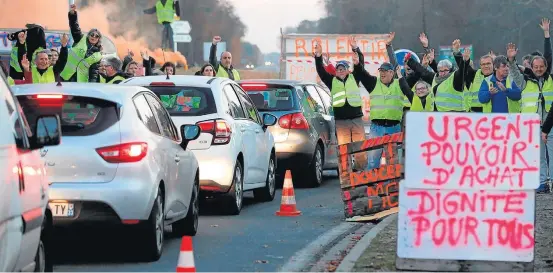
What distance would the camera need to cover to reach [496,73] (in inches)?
718

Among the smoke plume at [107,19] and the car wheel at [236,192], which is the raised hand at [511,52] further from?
the smoke plume at [107,19]

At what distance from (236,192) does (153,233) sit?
4.45 m

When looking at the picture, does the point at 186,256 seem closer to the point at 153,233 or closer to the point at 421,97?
the point at 153,233

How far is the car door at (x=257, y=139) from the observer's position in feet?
54.6

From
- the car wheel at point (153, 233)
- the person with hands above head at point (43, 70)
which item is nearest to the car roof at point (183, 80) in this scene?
the person with hands above head at point (43, 70)

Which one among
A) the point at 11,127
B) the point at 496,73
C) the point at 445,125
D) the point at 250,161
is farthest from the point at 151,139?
the point at 496,73

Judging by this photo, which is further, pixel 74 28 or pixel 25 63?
pixel 74 28

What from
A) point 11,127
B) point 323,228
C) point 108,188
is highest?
point 11,127

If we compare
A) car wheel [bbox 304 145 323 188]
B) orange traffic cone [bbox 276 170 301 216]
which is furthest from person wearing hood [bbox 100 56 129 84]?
orange traffic cone [bbox 276 170 301 216]

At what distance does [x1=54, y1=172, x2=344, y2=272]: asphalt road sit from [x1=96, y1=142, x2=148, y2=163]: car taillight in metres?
0.55

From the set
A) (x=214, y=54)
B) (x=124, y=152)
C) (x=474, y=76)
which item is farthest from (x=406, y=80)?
(x=124, y=152)

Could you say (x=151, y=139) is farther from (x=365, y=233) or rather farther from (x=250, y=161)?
(x=250, y=161)

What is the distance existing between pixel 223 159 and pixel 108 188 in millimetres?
4388

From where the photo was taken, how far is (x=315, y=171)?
20469 millimetres
